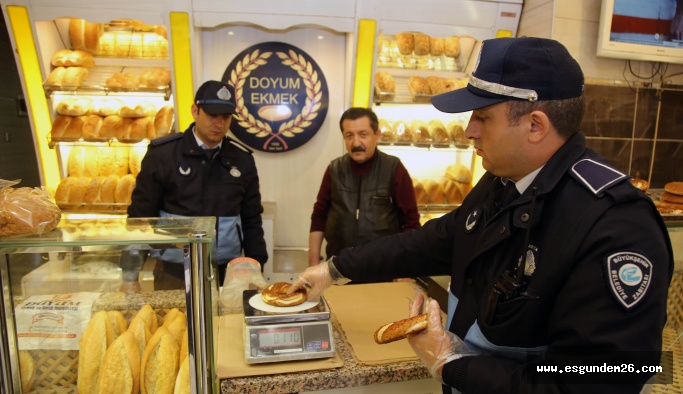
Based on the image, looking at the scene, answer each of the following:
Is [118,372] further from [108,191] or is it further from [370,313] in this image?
[108,191]

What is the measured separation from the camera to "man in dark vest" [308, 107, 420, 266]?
9.85 ft

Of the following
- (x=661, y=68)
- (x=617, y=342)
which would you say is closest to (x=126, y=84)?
(x=617, y=342)

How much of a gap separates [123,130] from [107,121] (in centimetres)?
→ 18

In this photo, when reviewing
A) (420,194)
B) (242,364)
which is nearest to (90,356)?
(242,364)

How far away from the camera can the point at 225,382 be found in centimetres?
133

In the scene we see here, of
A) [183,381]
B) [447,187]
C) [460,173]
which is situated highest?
[460,173]

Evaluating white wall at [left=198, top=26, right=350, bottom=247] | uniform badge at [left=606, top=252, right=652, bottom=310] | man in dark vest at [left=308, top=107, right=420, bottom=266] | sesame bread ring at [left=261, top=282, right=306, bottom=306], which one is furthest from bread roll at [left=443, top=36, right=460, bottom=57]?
uniform badge at [left=606, top=252, right=652, bottom=310]

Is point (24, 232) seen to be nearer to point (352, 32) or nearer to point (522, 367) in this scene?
point (522, 367)

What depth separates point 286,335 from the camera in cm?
141

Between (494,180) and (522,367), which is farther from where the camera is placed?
(494,180)

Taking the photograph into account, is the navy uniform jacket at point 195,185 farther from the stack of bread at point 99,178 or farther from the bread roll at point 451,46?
the bread roll at point 451,46

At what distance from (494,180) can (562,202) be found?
1.19 ft

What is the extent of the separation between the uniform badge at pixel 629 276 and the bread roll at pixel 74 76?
3.73 metres

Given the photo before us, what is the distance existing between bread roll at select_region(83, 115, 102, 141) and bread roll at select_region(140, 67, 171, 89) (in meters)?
0.48
